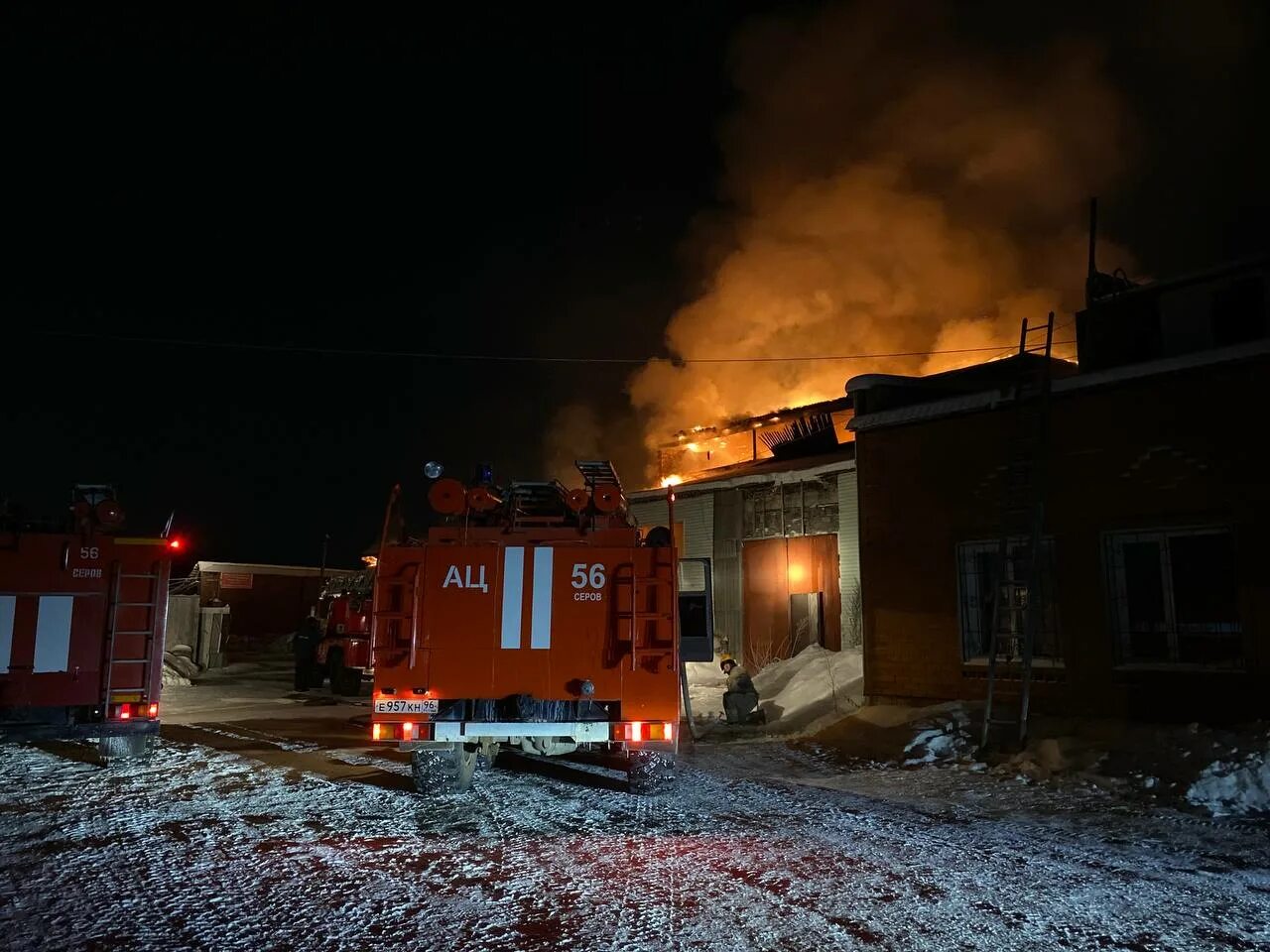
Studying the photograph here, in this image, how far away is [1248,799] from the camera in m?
7.42

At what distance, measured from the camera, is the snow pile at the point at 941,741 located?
9594 mm

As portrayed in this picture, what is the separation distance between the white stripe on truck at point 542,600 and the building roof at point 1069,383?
650 cm

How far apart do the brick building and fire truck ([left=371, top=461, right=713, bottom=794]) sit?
5.29 m

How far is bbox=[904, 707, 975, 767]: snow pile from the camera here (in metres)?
9.59

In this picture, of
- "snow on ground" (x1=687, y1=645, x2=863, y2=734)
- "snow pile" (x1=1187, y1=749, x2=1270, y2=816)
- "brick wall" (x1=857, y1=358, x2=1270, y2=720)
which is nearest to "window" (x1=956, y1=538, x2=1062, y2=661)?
"brick wall" (x1=857, y1=358, x2=1270, y2=720)

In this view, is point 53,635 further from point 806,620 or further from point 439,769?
point 806,620

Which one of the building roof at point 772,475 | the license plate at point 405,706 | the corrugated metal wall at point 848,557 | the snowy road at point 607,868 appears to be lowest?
the snowy road at point 607,868

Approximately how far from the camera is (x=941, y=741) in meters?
9.91

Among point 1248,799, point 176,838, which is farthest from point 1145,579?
point 176,838

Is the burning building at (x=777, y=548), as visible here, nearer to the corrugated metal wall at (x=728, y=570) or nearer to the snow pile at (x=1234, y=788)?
the corrugated metal wall at (x=728, y=570)

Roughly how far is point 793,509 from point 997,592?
Answer: 10.9 meters

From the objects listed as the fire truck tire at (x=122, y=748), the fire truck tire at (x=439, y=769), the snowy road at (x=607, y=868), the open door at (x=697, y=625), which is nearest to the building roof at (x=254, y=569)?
the fire truck tire at (x=122, y=748)

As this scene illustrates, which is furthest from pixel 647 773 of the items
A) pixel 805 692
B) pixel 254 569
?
pixel 254 569

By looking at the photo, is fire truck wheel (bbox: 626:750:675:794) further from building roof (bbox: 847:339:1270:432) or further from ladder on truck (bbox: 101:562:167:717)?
building roof (bbox: 847:339:1270:432)
